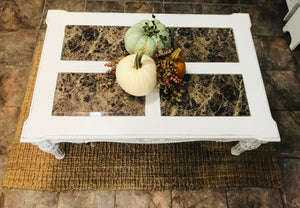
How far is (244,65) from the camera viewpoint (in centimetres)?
127

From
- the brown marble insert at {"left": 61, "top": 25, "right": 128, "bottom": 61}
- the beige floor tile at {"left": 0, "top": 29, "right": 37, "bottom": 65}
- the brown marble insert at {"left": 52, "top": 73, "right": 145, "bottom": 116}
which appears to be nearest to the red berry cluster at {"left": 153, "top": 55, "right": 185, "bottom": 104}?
the brown marble insert at {"left": 52, "top": 73, "right": 145, "bottom": 116}

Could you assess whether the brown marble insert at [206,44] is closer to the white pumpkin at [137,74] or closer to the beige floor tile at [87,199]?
the white pumpkin at [137,74]

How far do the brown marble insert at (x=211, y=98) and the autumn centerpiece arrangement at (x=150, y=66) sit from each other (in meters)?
0.05

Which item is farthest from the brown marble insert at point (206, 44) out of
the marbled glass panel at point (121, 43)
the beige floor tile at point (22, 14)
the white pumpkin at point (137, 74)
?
the beige floor tile at point (22, 14)

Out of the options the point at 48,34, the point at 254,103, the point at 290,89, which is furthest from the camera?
the point at 290,89

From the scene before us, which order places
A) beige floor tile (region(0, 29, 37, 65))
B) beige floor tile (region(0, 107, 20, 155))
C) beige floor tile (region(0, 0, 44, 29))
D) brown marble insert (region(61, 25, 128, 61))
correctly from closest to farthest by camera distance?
brown marble insert (region(61, 25, 128, 61))
beige floor tile (region(0, 107, 20, 155))
beige floor tile (region(0, 29, 37, 65))
beige floor tile (region(0, 0, 44, 29))

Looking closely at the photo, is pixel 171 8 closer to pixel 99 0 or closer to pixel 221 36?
pixel 99 0

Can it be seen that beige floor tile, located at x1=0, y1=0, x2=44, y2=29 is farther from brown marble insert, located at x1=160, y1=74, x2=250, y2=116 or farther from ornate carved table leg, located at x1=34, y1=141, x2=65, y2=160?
brown marble insert, located at x1=160, y1=74, x2=250, y2=116

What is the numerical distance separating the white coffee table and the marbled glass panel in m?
0.01

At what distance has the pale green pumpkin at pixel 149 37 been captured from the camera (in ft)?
3.62

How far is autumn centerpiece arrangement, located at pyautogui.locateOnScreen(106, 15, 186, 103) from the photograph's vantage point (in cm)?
100

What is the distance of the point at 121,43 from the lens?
131 cm

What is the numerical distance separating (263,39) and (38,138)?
207 cm

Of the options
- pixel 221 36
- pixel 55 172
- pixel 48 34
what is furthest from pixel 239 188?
pixel 48 34
